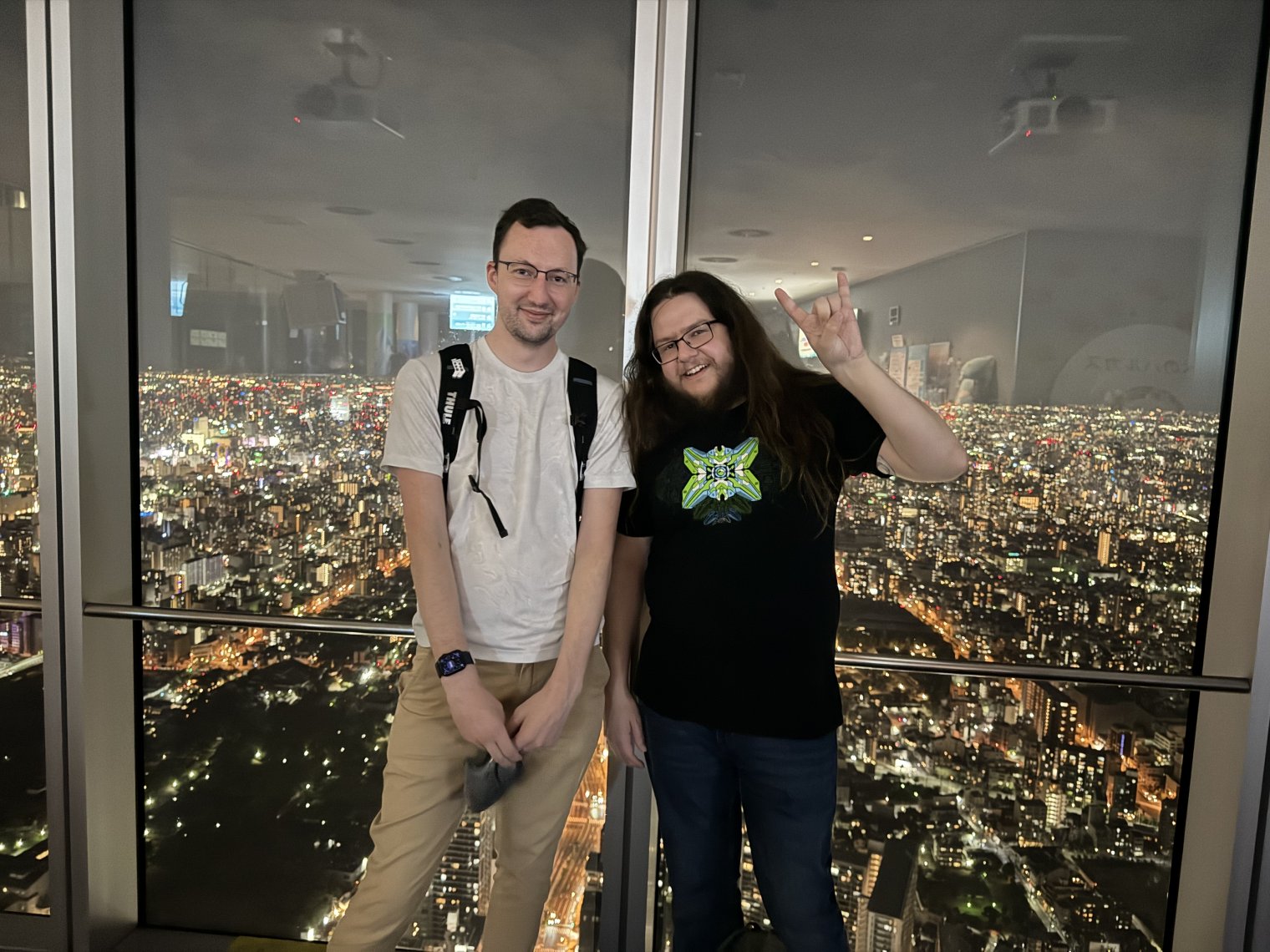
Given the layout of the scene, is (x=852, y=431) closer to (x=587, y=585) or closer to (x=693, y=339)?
(x=693, y=339)

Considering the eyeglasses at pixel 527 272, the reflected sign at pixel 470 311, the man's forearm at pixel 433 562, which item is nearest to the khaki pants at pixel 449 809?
the man's forearm at pixel 433 562

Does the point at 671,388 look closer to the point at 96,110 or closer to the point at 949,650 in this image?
the point at 949,650

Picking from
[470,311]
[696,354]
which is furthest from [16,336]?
[696,354]

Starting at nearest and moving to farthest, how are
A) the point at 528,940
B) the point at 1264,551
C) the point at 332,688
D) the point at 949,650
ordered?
the point at 528,940, the point at 1264,551, the point at 949,650, the point at 332,688

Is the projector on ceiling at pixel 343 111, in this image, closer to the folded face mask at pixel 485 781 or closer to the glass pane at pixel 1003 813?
the folded face mask at pixel 485 781

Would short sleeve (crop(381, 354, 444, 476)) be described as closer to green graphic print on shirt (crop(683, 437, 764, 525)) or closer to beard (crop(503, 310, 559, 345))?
beard (crop(503, 310, 559, 345))

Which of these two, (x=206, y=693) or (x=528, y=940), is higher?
(x=206, y=693)

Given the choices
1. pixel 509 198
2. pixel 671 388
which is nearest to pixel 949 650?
pixel 671 388
